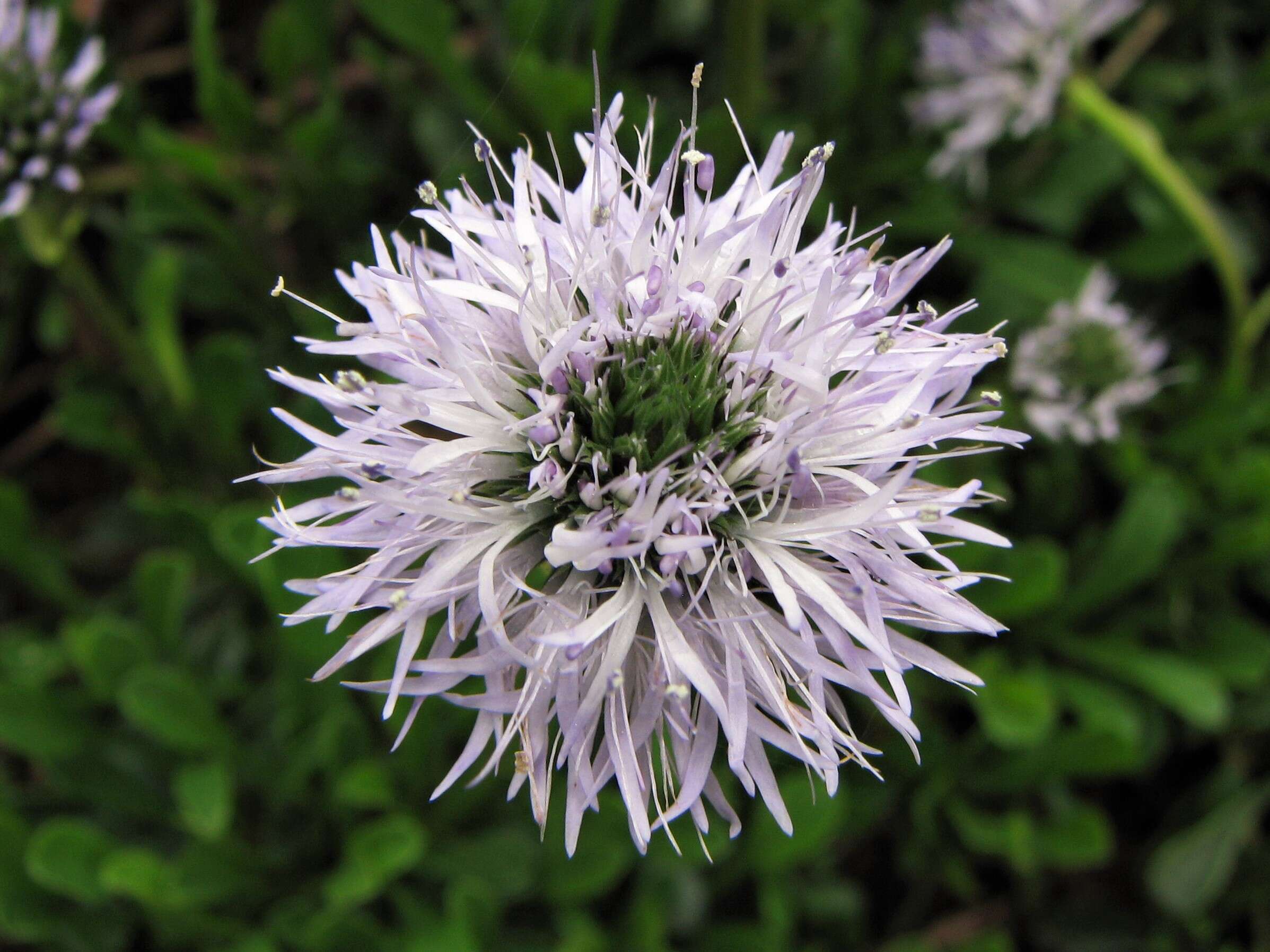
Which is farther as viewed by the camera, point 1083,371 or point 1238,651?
point 1238,651

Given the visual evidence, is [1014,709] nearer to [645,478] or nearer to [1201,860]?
[1201,860]

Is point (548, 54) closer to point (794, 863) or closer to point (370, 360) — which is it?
point (370, 360)

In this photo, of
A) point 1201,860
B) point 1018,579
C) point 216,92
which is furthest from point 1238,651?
point 216,92

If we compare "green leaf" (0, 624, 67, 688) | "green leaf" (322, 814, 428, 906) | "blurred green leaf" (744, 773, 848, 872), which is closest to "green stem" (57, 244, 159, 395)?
"green leaf" (0, 624, 67, 688)

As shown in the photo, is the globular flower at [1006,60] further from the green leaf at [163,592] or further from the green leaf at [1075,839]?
the green leaf at [163,592]

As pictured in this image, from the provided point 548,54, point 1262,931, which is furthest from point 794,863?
point 548,54

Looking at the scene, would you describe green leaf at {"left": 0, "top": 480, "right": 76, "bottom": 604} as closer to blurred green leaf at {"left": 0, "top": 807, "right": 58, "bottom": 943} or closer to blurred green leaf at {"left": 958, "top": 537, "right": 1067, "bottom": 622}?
blurred green leaf at {"left": 0, "top": 807, "right": 58, "bottom": 943}

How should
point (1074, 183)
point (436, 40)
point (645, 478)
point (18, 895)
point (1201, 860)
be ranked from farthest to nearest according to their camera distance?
point (1074, 183)
point (1201, 860)
point (436, 40)
point (18, 895)
point (645, 478)
